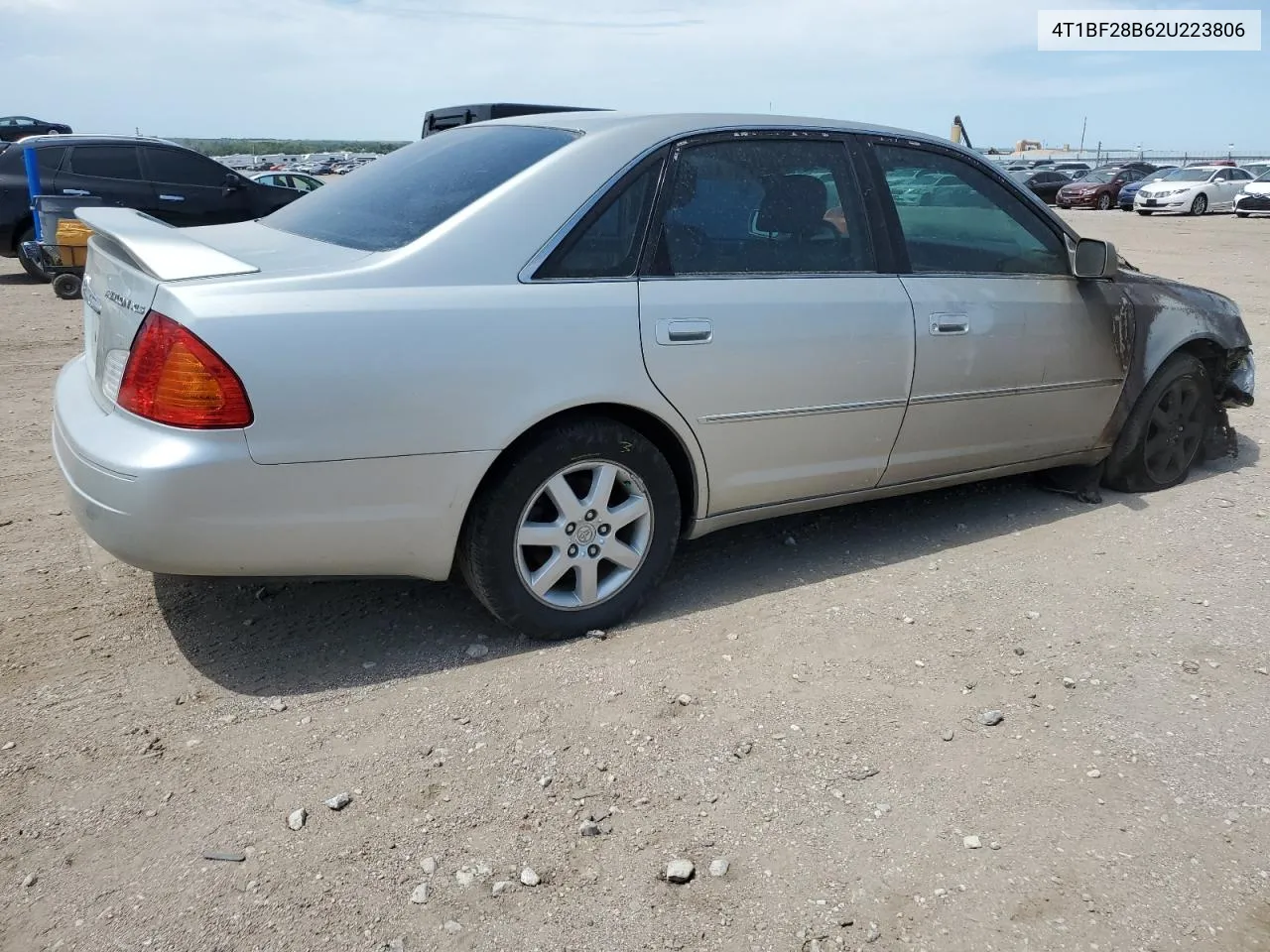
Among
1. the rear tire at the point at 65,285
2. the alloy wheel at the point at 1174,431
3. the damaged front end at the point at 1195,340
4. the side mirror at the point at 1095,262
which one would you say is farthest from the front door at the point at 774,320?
the rear tire at the point at 65,285

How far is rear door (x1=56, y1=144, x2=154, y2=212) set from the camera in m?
11.7

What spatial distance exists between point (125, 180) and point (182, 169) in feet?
2.11

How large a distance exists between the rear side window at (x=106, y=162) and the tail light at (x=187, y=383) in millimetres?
10766

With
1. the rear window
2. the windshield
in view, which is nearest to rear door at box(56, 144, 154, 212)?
the rear window

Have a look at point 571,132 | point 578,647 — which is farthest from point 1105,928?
point 571,132

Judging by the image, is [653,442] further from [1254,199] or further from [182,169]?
[1254,199]

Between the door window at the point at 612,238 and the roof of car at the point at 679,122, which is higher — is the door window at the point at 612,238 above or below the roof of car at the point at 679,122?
below

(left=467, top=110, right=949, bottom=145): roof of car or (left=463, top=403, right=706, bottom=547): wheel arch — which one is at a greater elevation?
(left=467, top=110, right=949, bottom=145): roof of car

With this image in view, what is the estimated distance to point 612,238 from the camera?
10.5ft

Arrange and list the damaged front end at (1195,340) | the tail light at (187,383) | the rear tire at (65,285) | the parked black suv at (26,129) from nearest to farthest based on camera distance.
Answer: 1. the tail light at (187,383)
2. the damaged front end at (1195,340)
3. the rear tire at (65,285)
4. the parked black suv at (26,129)

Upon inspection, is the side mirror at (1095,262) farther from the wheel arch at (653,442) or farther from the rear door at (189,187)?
the rear door at (189,187)

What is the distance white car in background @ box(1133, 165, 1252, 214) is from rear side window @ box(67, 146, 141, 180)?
86.8ft

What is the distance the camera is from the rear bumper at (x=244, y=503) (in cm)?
264

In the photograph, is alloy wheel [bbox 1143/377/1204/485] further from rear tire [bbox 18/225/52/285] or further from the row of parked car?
the row of parked car
